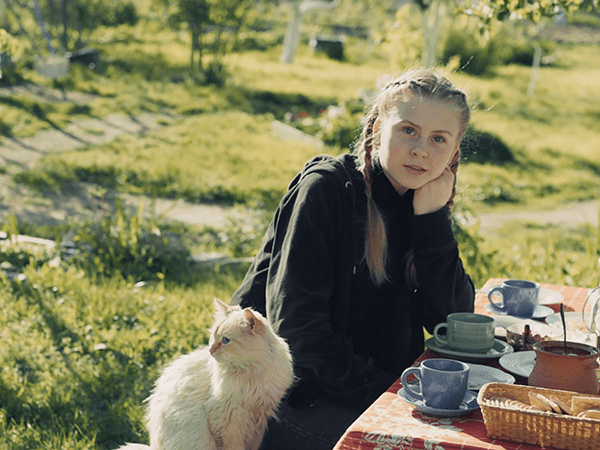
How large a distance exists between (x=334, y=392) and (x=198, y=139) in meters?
8.62

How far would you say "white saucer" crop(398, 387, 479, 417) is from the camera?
5.78 feet

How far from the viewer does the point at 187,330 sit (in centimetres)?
452

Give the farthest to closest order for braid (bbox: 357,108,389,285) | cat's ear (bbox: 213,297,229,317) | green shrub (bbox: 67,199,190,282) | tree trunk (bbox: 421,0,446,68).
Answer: tree trunk (bbox: 421,0,446,68) < green shrub (bbox: 67,199,190,282) < braid (bbox: 357,108,389,285) < cat's ear (bbox: 213,297,229,317)

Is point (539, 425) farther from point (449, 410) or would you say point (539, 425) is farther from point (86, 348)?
point (86, 348)

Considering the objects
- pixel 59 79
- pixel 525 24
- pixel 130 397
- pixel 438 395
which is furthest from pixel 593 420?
pixel 525 24

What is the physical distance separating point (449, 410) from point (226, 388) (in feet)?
2.19

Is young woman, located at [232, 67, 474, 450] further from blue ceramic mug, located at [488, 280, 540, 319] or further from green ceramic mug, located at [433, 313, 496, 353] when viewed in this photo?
green ceramic mug, located at [433, 313, 496, 353]

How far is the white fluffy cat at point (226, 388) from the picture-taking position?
2051 mm

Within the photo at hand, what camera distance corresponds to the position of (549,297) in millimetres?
2900

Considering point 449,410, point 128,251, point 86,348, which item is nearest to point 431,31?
point 128,251

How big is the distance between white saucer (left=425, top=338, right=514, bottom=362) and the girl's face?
55 cm

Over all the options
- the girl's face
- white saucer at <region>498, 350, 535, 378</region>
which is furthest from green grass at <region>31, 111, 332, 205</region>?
white saucer at <region>498, 350, 535, 378</region>

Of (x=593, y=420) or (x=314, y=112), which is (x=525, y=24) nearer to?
(x=314, y=112)

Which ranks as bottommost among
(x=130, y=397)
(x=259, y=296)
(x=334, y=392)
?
(x=130, y=397)
